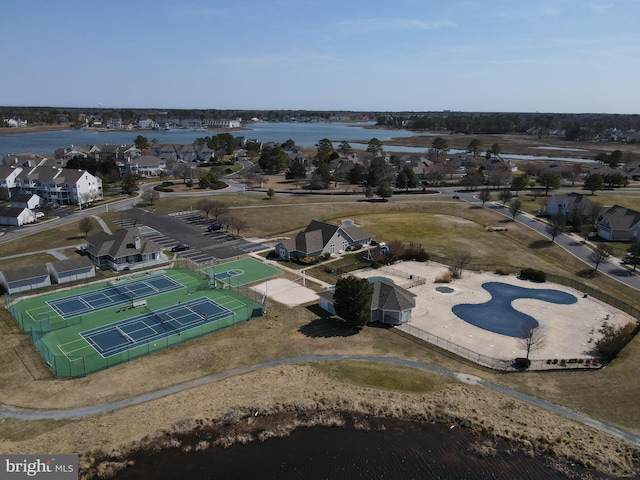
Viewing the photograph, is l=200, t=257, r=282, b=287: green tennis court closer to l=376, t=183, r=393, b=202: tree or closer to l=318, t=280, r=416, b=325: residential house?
l=318, t=280, r=416, b=325: residential house

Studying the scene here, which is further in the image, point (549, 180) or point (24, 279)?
point (549, 180)

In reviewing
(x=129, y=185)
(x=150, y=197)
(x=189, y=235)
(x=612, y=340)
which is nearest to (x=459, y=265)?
(x=612, y=340)

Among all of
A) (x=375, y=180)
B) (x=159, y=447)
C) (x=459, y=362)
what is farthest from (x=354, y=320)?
(x=375, y=180)

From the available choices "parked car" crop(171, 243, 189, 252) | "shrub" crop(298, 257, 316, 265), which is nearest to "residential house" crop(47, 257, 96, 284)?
"parked car" crop(171, 243, 189, 252)

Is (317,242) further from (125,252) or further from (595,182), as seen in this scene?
(595,182)

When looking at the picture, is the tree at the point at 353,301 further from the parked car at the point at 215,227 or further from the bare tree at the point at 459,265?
the parked car at the point at 215,227
